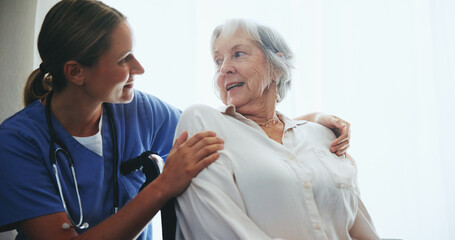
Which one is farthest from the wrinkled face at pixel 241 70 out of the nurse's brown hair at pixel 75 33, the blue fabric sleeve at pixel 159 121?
the nurse's brown hair at pixel 75 33

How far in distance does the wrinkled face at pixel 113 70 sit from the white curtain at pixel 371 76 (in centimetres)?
87

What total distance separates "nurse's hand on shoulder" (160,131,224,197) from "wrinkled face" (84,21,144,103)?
0.31m

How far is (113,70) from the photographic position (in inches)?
39.4

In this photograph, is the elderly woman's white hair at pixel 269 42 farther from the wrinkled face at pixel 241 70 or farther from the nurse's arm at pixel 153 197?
the nurse's arm at pixel 153 197

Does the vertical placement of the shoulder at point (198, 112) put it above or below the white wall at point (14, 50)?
below

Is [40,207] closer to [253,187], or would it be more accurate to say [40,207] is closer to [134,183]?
[134,183]

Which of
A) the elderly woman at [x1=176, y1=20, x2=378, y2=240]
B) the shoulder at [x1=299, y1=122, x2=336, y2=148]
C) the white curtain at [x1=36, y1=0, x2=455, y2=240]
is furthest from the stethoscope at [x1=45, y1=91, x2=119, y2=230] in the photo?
the white curtain at [x1=36, y1=0, x2=455, y2=240]

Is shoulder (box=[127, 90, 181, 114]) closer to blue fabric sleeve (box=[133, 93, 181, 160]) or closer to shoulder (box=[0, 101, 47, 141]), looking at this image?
blue fabric sleeve (box=[133, 93, 181, 160])

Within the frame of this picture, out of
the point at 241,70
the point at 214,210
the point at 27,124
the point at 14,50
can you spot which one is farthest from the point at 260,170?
the point at 14,50

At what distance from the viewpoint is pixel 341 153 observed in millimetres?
1070

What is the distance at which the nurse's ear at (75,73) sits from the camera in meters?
1.00

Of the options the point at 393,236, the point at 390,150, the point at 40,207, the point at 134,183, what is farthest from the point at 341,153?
the point at 393,236

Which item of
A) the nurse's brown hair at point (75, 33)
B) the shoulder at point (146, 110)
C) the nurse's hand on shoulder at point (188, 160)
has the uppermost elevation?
the nurse's brown hair at point (75, 33)

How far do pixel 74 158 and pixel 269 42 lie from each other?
2.45ft
